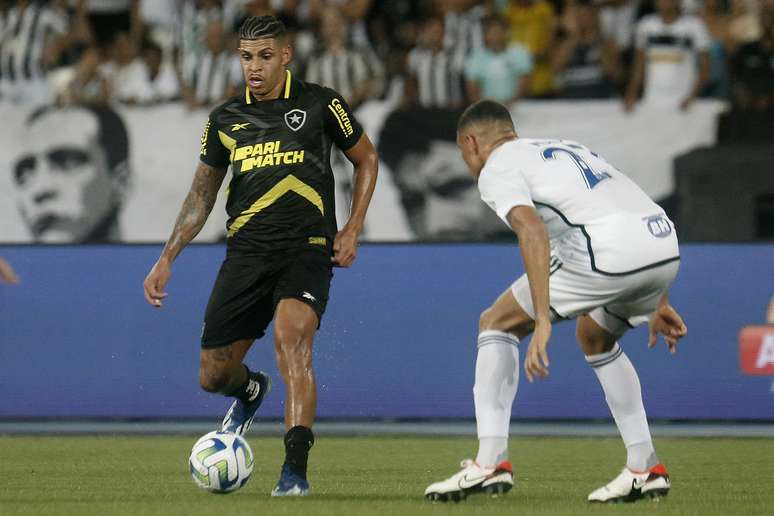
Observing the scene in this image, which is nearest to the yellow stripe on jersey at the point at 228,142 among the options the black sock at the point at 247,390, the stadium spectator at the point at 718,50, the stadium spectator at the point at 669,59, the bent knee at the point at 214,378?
the bent knee at the point at 214,378

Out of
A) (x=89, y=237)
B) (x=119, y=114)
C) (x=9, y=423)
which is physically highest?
(x=119, y=114)

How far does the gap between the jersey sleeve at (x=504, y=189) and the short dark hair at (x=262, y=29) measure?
4.91 feet

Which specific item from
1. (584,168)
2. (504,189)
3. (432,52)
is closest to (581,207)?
(584,168)

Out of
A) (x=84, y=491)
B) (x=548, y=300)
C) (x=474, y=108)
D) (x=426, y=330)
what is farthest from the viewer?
(x=426, y=330)

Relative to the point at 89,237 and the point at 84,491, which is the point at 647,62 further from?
the point at 84,491

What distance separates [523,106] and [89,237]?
3994 mm

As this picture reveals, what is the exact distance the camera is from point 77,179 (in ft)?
44.4

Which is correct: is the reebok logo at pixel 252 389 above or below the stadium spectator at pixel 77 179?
above

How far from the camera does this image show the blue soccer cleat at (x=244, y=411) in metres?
8.06

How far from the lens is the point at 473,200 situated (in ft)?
→ 42.1

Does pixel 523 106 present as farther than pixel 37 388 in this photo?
Yes

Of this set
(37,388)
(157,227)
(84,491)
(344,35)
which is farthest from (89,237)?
(84,491)

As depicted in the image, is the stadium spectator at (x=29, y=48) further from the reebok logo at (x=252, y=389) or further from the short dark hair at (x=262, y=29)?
the short dark hair at (x=262, y=29)

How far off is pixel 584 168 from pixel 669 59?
712 cm
